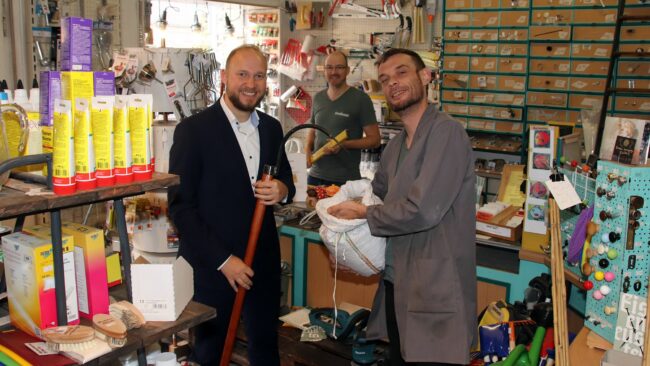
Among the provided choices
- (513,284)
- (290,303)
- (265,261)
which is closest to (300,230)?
(290,303)

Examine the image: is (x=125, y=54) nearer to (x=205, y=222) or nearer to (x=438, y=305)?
(x=205, y=222)

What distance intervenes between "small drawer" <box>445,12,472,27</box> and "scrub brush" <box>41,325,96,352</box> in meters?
4.75

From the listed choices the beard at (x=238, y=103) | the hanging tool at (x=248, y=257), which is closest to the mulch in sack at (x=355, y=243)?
the hanging tool at (x=248, y=257)

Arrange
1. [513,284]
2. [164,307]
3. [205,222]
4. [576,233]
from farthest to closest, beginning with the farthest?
[513,284], [205,222], [576,233], [164,307]

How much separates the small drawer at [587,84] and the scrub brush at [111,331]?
445 cm

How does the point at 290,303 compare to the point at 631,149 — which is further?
the point at 290,303

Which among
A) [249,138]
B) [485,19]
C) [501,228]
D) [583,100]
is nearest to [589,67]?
[583,100]

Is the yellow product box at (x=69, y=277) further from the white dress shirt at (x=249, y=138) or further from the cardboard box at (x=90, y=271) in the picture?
the white dress shirt at (x=249, y=138)

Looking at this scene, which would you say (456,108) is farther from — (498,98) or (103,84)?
(103,84)

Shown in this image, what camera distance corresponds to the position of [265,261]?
268 cm

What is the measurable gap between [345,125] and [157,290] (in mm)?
3095

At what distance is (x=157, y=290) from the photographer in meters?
1.68

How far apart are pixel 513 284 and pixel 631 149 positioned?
3.54 feet

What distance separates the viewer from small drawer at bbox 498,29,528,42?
5207 mm
